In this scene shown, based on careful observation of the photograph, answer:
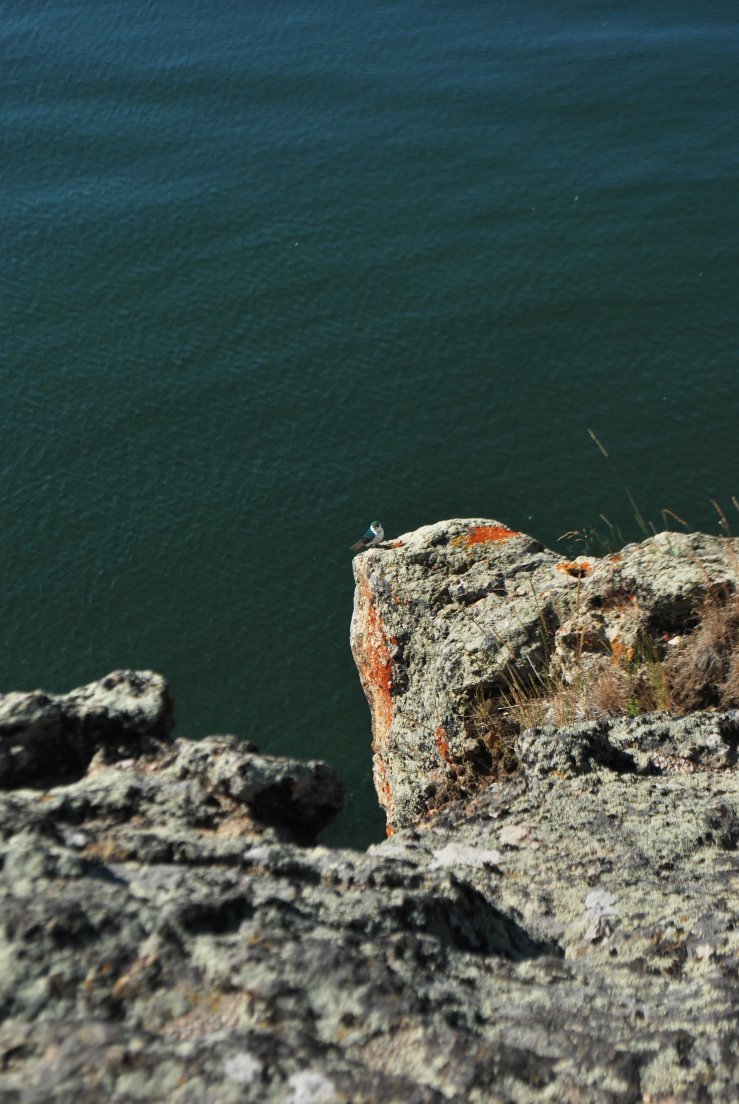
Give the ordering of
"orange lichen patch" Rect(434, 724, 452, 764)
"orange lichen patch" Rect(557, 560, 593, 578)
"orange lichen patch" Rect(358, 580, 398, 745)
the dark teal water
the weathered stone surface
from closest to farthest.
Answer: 1. the weathered stone surface
2. "orange lichen patch" Rect(434, 724, 452, 764)
3. "orange lichen patch" Rect(557, 560, 593, 578)
4. "orange lichen patch" Rect(358, 580, 398, 745)
5. the dark teal water

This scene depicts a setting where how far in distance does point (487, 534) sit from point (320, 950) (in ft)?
21.4

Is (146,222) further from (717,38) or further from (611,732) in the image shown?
(611,732)

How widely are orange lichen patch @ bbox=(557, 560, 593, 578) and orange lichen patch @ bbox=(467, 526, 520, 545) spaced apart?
0.97m

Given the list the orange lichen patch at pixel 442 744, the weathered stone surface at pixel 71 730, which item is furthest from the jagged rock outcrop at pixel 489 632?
the weathered stone surface at pixel 71 730

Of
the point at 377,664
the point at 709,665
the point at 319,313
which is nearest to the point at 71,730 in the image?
the point at 709,665

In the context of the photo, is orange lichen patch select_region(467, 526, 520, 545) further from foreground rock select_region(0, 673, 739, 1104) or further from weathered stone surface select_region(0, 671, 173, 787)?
weathered stone surface select_region(0, 671, 173, 787)

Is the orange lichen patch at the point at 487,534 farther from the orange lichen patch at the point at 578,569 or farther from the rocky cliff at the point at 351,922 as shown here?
the rocky cliff at the point at 351,922

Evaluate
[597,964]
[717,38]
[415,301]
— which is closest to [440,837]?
[597,964]

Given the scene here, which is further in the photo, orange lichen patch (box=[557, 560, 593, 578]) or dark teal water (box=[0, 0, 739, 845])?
dark teal water (box=[0, 0, 739, 845])

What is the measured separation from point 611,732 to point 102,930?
2.99m

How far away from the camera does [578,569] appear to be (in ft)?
24.7

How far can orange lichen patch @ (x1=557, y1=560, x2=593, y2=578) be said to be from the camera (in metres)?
7.44

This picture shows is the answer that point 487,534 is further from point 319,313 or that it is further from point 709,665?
point 319,313

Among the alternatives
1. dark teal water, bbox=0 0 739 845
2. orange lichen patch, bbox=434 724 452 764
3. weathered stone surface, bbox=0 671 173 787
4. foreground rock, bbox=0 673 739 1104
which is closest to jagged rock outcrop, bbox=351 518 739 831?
orange lichen patch, bbox=434 724 452 764
